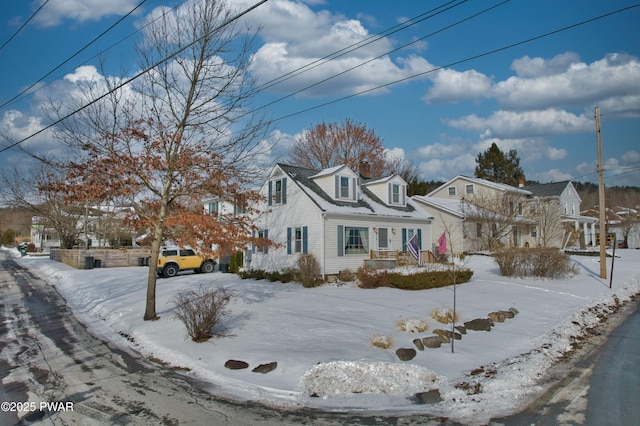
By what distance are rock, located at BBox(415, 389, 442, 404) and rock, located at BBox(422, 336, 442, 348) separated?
92.9 inches

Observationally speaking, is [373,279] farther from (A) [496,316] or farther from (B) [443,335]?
(B) [443,335]

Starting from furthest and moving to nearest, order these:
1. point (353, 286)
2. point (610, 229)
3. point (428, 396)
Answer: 1. point (610, 229)
2. point (353, 286)
3. point (428, 396)

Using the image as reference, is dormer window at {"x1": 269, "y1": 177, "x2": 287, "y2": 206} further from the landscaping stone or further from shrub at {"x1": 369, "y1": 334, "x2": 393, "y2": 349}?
shrub at {"x1": 369, "y1": 334, "x2": 393, "y2": 349}

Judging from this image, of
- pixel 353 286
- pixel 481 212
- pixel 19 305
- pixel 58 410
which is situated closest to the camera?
pixel 58 410

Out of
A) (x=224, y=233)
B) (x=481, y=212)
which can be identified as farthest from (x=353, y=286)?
(x=481, y=212)

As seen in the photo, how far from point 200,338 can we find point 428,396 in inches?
200

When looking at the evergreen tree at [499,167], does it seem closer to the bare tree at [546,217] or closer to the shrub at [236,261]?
the bare tree at [546,217]

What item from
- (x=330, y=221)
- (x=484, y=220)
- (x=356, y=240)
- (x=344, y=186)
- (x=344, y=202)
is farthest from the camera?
(x=484, y=220)

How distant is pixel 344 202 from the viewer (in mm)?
23312

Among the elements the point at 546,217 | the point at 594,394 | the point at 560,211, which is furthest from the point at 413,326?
the point at 560,211

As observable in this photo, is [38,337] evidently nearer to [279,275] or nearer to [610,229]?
[279,275]

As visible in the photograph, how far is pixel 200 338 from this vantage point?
9117 millimetres

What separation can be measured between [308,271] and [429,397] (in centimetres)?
1262

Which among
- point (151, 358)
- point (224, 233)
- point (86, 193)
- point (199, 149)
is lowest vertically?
point (151, 358)
